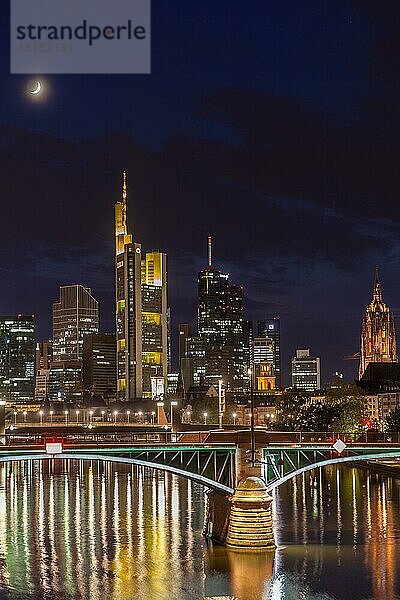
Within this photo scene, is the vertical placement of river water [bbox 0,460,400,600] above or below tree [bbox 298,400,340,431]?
below

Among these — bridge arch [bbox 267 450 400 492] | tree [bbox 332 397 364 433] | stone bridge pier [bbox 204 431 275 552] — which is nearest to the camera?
stone bridge pier [bbox 204 431 275 552]

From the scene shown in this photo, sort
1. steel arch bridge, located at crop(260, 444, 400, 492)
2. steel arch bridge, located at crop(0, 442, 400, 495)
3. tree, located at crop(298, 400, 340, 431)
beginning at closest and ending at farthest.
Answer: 1. steel arch bridge, located at crop(0, 442, 400, 495)
2. steel arch bridge, located at crop(260, 444, 400, 492)
3. tree, located at crop(298, 400, 340, 431)

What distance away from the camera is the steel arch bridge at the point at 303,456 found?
69.4 meters

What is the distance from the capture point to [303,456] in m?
70.4

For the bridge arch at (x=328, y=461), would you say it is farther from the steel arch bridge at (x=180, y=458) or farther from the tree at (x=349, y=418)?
the tree at (x=349, y=418)

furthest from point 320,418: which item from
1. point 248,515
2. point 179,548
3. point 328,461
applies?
point 179,548

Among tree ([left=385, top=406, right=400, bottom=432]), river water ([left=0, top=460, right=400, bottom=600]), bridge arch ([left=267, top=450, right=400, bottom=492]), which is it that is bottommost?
river water ([left=0, top=460, right=400, bottom=600])

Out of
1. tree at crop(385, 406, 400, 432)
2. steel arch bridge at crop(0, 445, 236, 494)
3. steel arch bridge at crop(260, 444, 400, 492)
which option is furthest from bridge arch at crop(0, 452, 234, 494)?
tree at crop(385, 406, 400, 432)

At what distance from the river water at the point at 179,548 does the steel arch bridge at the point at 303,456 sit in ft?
13.9

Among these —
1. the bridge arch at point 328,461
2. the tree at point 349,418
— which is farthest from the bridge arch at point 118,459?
the tree at point 349,418

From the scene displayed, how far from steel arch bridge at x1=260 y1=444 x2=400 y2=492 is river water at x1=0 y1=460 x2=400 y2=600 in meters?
4.23

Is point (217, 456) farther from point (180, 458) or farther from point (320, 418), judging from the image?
point (320, 418)

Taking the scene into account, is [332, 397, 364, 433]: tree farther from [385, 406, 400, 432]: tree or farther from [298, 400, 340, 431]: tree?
[385, 406, 400, 432]: tree

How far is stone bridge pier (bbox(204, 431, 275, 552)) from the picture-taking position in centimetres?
6448
